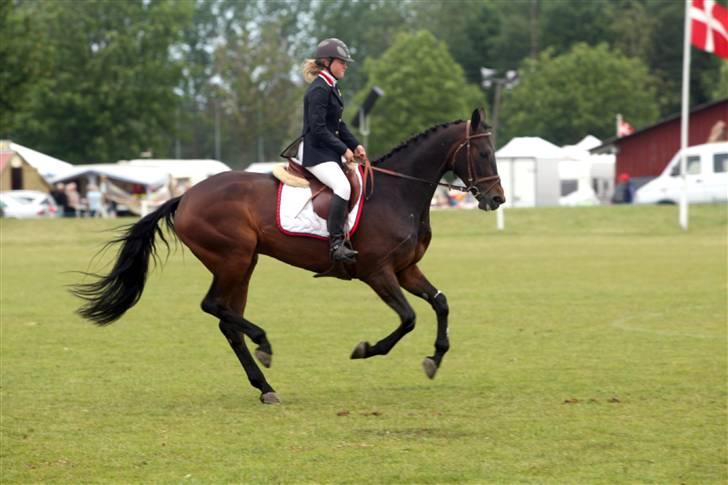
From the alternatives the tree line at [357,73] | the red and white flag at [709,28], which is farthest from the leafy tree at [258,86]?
the red and white flag at [709,28]

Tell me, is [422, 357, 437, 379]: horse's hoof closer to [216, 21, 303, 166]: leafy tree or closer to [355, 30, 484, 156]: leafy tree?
[355, 30, 484, 156]: leafy tree

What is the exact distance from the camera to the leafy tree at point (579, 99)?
5103 cm

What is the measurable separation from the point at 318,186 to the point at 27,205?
152 ft

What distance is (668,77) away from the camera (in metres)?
105

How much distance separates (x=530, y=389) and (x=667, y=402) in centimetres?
136

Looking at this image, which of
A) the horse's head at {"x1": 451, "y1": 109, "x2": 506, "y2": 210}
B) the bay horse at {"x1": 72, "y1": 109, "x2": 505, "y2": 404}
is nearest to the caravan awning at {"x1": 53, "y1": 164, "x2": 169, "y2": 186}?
the bay horse at {"x1": 72, "y1": 109, "x2": 505, "y2": 404}

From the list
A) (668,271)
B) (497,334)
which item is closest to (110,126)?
(668,271)

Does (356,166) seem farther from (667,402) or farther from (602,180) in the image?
(602,180)

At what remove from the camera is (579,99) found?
50.7m

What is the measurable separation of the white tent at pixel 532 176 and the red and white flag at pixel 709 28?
5.28m

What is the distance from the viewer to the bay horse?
39.2 feet

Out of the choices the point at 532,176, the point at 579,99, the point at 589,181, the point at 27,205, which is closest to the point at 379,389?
the point at 532,176

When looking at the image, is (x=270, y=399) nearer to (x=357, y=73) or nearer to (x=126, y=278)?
(x=126, y=278)

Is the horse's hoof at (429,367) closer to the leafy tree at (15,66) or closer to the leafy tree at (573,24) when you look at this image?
the leafy tree at (15,66)
